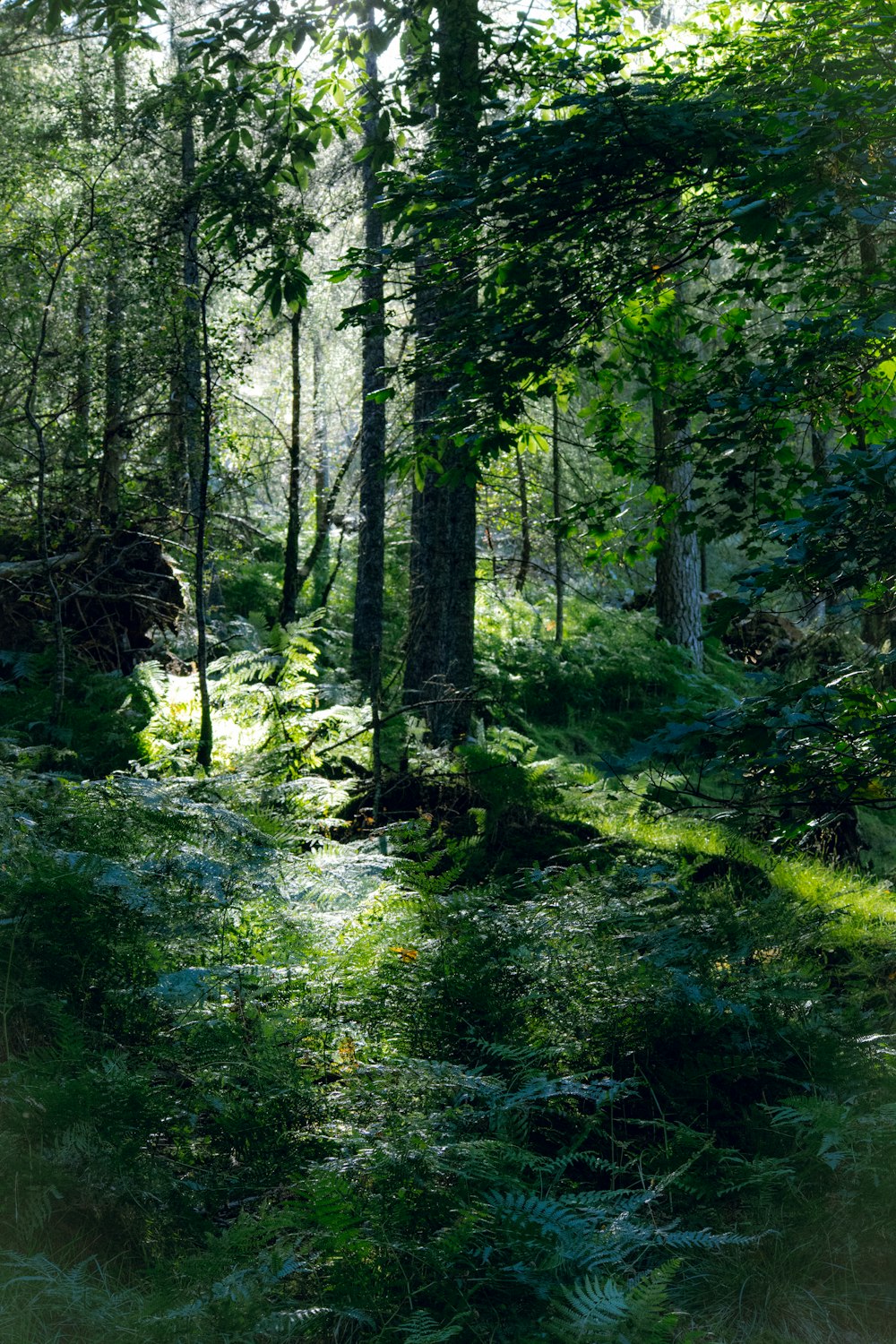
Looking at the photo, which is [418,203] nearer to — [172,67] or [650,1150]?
[650,1150]

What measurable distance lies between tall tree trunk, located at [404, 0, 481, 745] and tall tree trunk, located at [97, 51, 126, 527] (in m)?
3.17

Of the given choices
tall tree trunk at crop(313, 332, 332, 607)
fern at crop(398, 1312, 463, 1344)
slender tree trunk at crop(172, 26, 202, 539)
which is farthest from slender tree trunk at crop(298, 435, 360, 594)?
fern at crop(398, 1312, 463, 1344)

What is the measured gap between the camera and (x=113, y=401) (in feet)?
36.6

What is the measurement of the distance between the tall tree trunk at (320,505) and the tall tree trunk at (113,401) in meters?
3.76

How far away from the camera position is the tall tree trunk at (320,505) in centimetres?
1646

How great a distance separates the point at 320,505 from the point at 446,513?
1053 centimetres

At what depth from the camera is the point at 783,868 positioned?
21.9 feet

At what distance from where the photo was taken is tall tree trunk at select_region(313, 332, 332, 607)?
16.5 meters

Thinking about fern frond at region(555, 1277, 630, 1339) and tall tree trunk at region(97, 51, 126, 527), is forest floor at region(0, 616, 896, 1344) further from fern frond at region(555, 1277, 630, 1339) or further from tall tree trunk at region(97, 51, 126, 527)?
tall tree trunk at region(97, 51, 126, 527)

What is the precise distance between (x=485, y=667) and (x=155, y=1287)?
10604 mm

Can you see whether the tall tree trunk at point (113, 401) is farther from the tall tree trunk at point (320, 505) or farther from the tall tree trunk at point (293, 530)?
the tall tree trunk at point (320, 505)

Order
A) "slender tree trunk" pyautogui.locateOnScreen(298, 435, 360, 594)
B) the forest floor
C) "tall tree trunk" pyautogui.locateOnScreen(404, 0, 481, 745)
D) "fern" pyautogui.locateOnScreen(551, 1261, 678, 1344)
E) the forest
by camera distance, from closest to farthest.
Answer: "fern" pyautogui.locateOnScreen(551, 1261, 678, 1344) → the forest floor → the forest → "tall tree trunk" pyautogui.locateOnScreen(404, 0, 481, 745) → "slender tree trunk" pyautogui.locateOnScreen(298, 435, 360, 594)

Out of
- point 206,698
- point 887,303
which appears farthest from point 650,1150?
point 206,698

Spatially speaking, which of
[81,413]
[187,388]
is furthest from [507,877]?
[81,413]
